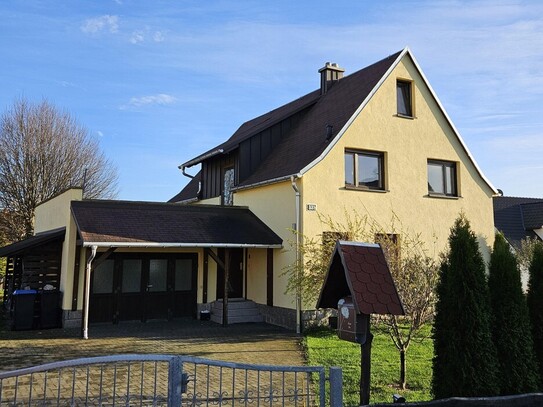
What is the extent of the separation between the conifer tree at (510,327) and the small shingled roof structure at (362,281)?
2.10 metres

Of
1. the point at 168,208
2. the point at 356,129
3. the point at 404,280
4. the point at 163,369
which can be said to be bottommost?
the point at 163,369

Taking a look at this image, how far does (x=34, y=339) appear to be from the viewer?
11.4m

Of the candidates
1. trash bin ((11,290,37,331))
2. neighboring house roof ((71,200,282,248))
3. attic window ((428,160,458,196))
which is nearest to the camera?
neighboring house roof ((71,200,282,248))

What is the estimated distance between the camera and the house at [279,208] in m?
13.5

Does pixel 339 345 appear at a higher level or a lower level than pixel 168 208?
lower

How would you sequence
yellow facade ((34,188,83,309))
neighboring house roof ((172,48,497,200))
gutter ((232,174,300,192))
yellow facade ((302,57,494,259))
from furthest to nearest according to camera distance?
neighboring house roof ((172,48,497,200)) < yellow facade ((302,57,494,259)) < gutter ((232,174,300,192)) < yellow facade ((34,188,83,309))

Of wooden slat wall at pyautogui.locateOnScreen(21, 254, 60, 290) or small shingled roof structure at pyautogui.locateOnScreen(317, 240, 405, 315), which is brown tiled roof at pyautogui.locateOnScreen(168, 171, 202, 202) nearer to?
wooden slat wall at pyautogui.locateOnScreen(21, 254, 60, 290)

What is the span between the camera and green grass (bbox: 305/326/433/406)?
281 inches

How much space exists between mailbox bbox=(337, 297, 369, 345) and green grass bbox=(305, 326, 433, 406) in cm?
167

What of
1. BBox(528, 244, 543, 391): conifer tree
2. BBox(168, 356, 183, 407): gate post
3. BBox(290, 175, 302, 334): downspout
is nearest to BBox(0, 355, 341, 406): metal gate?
BBox(168, 356, 183, 407): gate post

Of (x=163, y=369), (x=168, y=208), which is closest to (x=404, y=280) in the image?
(x=163, y=369)

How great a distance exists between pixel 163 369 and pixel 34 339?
5035mm

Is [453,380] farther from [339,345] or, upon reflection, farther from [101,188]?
[101,188]

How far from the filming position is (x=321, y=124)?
16109 millimetres
